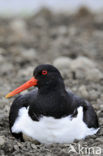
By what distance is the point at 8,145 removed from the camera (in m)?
5.84

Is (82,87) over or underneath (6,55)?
underneath

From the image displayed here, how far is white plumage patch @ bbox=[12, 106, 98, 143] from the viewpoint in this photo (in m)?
6.29

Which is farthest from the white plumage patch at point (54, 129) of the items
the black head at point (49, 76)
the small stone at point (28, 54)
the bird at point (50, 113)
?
the small stone at point (28, 54)

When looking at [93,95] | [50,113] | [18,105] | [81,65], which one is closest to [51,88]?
[50,113]

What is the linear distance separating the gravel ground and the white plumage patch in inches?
6.2

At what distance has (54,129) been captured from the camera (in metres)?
6.32

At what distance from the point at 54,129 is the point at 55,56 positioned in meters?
5.54

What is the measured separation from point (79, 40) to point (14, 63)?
11.0 ft

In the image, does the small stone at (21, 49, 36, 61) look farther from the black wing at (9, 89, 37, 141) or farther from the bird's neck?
the bird's neck

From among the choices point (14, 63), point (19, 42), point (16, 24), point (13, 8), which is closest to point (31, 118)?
point (14, 63)

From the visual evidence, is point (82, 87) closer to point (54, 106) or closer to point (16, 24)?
point (54, 106)

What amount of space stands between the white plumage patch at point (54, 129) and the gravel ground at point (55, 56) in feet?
0.52

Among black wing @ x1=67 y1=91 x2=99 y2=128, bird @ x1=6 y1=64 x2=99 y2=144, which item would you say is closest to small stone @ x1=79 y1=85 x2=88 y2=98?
black wing @ x1=67 y1=91 x2=99 y2=128

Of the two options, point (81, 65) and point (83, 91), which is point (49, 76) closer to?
point (83, 91)
